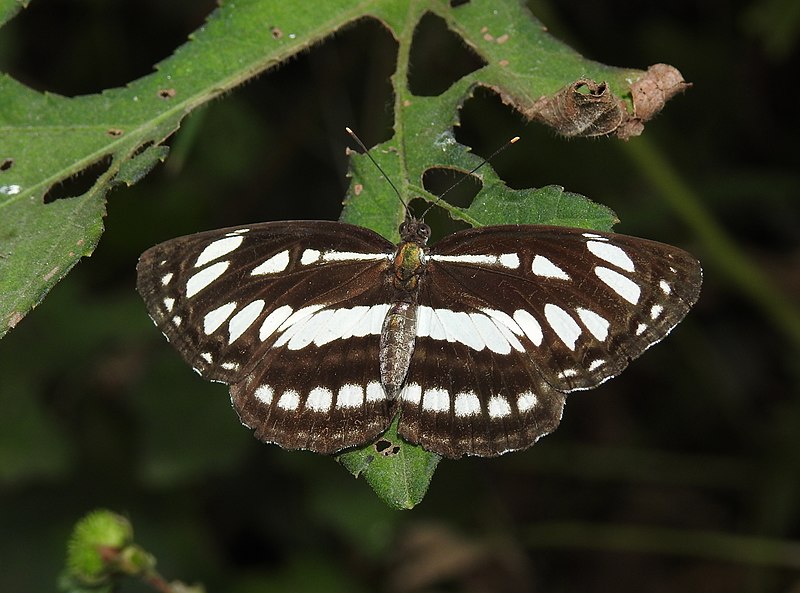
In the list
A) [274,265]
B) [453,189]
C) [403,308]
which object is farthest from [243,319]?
[453,189]

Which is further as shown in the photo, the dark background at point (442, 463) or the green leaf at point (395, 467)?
the dark background at point (442, 463)

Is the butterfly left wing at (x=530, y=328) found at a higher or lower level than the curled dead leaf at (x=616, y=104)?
lower

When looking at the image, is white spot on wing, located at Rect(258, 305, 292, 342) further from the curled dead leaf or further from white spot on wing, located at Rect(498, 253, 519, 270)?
the curled dead leaf

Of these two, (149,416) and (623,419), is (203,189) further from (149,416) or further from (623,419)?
(623,419)

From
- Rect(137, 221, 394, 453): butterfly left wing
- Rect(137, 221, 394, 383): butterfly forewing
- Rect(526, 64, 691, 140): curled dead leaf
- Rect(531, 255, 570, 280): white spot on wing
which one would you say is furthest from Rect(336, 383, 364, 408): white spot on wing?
Rect(526, 64, 691, 140): curled dead leaf

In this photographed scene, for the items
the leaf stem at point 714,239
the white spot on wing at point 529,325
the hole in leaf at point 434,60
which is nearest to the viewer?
the white spot on wing at point 529,325

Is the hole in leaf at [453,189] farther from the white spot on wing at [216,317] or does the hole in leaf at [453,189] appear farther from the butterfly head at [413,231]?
the white spot on wing at [216,317]

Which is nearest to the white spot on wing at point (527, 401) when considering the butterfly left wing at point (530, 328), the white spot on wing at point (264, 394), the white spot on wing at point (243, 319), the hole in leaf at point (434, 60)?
the butterfly left wing at point (530, 328)
